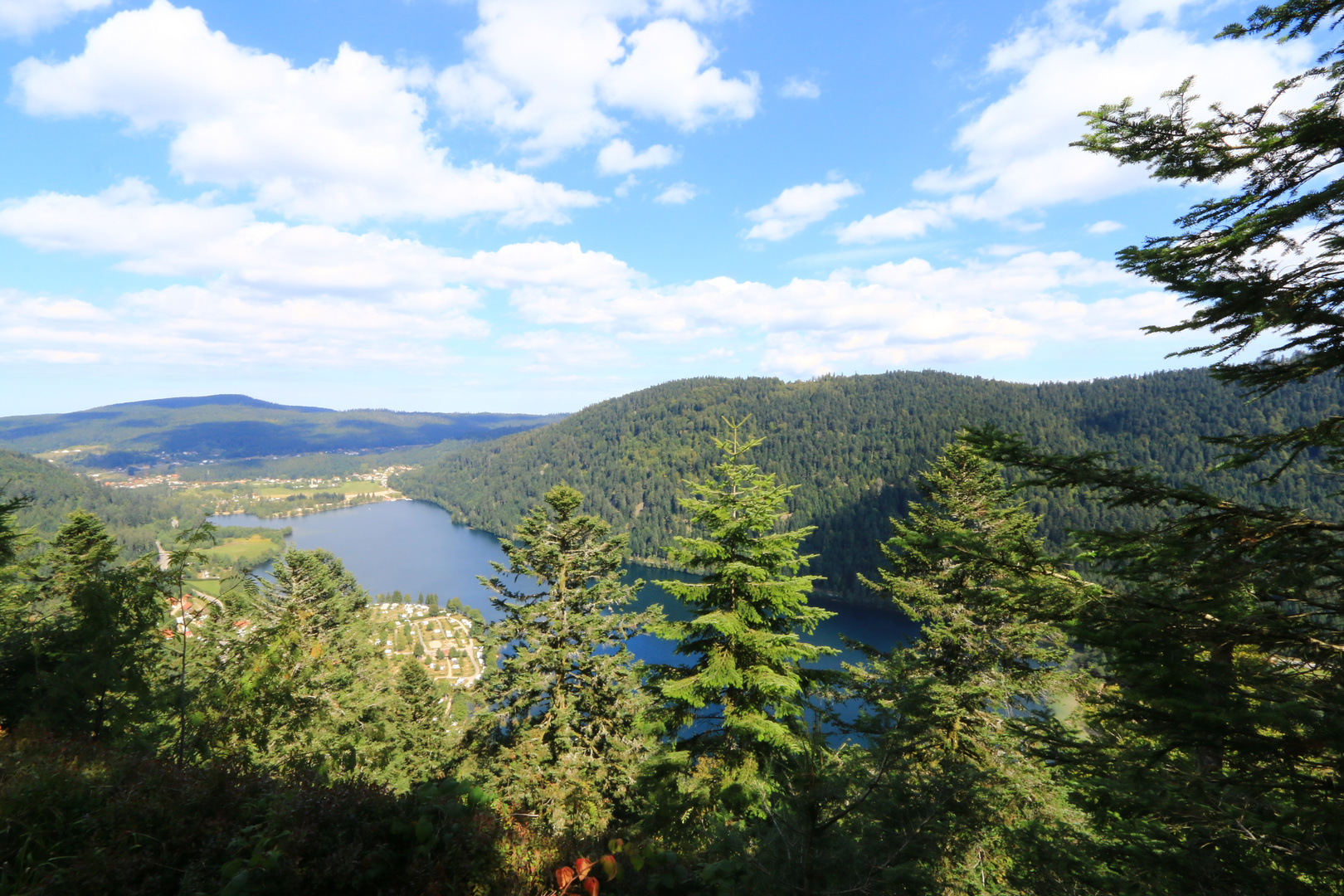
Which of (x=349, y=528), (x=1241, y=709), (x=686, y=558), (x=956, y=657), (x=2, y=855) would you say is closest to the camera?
(x=2, y=855)

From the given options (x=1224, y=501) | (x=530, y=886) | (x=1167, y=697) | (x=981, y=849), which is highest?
(x=1224, y=501)

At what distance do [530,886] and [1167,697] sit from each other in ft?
16.9

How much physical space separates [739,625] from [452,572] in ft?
445

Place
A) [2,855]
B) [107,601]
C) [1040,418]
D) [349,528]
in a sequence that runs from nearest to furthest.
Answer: [2,855] → [107,601] → [1040,418] → [349,528]

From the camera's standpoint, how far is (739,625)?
30.6ft

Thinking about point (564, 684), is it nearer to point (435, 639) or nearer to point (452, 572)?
point (435, 639)

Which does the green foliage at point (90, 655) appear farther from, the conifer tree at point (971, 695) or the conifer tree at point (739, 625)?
the conifer tree at point (971, 695)

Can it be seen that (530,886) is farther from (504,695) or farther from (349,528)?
(349,528)

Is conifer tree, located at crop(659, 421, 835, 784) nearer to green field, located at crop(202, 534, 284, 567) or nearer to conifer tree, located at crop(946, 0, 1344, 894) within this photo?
conifer tree, located at crop(946, 0, 1344, 894)

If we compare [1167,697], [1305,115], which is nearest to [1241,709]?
[1167,697]

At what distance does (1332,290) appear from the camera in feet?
13.2

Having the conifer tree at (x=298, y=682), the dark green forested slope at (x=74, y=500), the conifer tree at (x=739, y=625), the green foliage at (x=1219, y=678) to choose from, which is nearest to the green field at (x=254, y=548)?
the dark green forested slope at (x=74, y=500)

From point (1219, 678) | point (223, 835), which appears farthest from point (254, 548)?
point (1219, 678)

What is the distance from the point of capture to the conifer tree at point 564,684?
1254 cm
